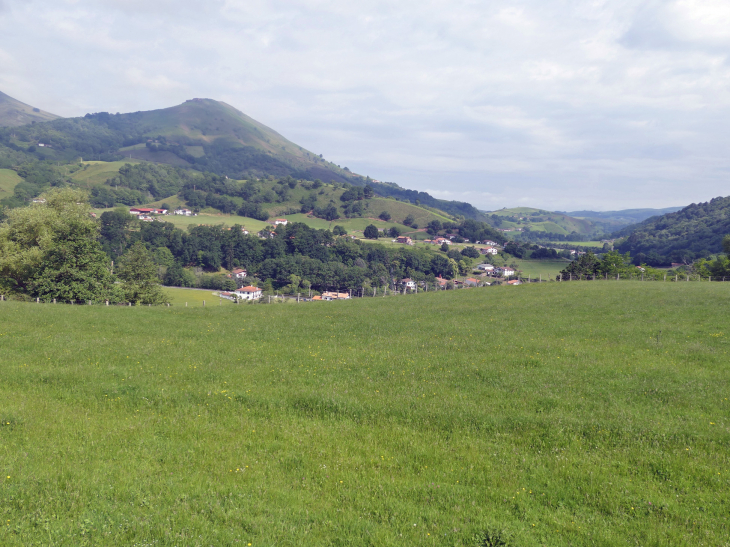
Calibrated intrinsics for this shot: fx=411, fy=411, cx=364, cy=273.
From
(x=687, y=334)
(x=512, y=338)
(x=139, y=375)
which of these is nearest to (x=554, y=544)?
(x=139, y=375)

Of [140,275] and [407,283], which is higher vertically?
[140,275]

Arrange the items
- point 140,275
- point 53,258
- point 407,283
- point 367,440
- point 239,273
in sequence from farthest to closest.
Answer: point 239,273, point 407,283, point 140,275, point 53,258, point 367,440

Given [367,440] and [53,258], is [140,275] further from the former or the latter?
[367,440]

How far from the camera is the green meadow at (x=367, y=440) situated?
25.1ft

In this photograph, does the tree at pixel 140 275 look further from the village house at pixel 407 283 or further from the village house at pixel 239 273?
the village house at pixel 407 283

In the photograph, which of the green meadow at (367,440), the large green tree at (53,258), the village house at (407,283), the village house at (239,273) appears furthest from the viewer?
the village house at (239,273)

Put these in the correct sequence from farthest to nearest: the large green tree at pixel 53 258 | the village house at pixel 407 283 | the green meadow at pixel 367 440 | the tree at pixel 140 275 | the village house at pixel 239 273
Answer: the village house at pixel 239 273 < the village house at pixel 407 283 < the tree at pixel 140 275 < the large green tree at pixel 53 258 < the green meadow at pixel 367 440

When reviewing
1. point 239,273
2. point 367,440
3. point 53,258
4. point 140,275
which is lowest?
point 239,273

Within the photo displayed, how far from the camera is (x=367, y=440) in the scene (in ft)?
37.1

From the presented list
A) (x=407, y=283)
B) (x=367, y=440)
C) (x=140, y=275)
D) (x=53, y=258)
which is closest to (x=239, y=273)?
(x=407, y=283)

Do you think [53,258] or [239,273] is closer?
[53,258]

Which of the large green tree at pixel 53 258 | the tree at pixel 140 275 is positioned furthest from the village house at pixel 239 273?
the large green tree at pixel 53 258

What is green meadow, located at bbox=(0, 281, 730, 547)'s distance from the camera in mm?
7656

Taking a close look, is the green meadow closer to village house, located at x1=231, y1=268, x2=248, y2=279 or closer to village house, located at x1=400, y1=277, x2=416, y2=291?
village house, located at x1=400, y1=277, x2=416, y2=291
